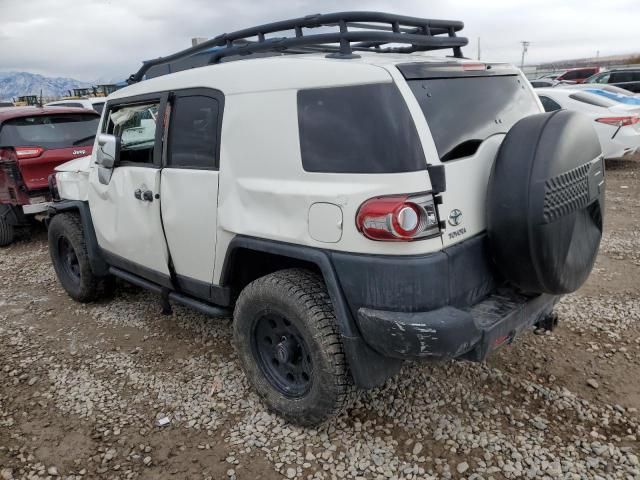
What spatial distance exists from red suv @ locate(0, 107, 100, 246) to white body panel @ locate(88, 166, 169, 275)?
268cm

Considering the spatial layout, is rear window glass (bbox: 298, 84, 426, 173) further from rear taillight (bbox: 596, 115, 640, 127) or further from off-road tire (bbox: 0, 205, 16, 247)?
rear taillight (bbox: 596, 115, 640, 127)

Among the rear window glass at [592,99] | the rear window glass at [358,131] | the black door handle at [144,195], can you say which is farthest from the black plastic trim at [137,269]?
the rear window glass at [592,99]

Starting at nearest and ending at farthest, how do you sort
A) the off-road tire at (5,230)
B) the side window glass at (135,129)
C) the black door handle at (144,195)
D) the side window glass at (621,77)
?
the black door handle at (144,195) → the side window glass at (135,129) → the off-road tire at (5,230) → the side window glass at (621,77)

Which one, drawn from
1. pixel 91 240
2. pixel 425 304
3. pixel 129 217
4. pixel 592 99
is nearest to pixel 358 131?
pixel 425 304

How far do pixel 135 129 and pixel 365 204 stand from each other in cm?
222

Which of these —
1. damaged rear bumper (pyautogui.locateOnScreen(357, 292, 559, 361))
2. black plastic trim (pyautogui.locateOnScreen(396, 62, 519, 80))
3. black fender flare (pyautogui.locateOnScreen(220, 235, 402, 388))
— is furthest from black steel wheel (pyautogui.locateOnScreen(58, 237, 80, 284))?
black plastic trim (pyautogui.locateOnScreen(396, 62, 519, 80))

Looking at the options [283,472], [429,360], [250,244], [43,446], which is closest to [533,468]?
[429,360]

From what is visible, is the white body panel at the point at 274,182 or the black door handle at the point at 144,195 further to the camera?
the black door handle at the point at 144,195

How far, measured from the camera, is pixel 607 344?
3398 mm

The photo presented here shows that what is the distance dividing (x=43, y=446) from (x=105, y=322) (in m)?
1.57

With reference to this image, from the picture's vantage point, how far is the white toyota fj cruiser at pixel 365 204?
2.15m

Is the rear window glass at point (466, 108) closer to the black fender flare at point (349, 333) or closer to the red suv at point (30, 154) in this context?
the black fender flare at point (349, 333)

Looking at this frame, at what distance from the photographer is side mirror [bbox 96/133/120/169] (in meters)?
3.50

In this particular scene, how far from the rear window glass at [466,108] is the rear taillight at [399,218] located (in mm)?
283
